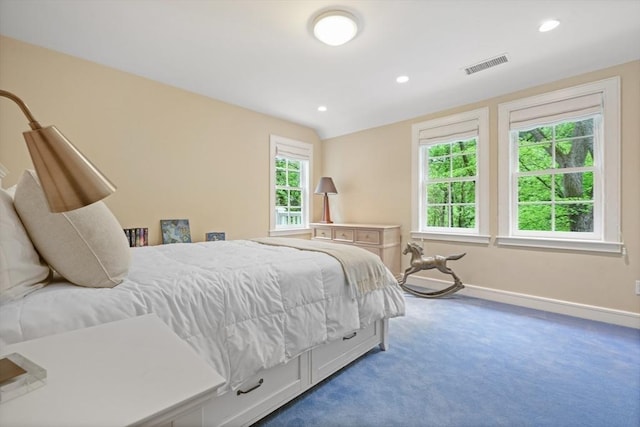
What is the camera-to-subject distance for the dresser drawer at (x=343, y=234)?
419 centimetres

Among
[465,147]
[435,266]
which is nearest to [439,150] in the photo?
A: [465,147]

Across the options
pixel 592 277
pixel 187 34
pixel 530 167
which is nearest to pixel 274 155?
pixel 187 34

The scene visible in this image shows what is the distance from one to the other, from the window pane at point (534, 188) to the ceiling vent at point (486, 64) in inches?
49.8

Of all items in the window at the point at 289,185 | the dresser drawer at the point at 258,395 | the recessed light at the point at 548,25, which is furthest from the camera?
the window at the point at 289,185

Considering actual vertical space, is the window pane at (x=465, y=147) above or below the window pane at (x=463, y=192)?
above

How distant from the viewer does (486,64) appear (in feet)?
9.23

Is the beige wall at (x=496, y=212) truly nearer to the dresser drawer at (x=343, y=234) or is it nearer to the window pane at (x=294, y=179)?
the dresser drawer at (x=343, y=234)

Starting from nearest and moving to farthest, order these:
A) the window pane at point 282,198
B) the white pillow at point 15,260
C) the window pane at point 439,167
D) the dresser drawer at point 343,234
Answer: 1. the white pillow at point 15,260
2. the window pane at point 439,167
3. the dresser drawer at point 343,234
4. the window pane at point 282,198

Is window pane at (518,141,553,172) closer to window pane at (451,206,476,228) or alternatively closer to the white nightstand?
window pane at (451,206,476,228)

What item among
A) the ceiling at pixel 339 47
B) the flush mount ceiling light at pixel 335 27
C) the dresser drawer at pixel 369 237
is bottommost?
the dresser drawer at pixel 369 237

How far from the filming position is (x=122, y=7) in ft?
6.74

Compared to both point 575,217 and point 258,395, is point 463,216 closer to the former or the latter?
point 575,217

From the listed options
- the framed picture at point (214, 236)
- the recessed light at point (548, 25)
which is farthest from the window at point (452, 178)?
the framed picture at point (214, 236)

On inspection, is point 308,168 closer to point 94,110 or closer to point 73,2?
point 94,110
